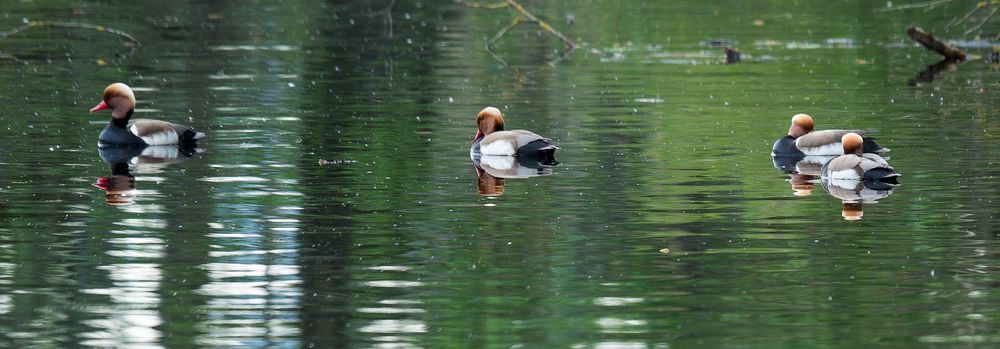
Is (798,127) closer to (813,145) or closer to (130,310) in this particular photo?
(813,145)

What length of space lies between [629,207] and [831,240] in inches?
94.9

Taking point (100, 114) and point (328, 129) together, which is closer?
point (328, 129)

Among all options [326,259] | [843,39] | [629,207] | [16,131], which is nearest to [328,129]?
[16,131]

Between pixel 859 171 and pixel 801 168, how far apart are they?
1.73 metres

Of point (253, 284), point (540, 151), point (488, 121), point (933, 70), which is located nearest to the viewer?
point (253, 284)

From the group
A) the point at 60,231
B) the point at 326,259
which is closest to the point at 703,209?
the point at 326,259

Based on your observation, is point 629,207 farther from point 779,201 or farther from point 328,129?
point 328,129

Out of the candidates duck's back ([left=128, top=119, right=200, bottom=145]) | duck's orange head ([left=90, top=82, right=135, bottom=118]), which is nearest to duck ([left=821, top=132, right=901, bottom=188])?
duck's back ([left=128, top=119, right=200, bottom=145])

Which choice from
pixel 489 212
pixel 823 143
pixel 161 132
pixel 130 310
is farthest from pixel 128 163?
pixel 130 310

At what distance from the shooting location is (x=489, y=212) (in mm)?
15875

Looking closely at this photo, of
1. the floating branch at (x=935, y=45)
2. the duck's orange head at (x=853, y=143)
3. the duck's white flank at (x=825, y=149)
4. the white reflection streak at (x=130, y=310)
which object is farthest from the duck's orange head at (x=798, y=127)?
the floating branch at (x=935, y=45)

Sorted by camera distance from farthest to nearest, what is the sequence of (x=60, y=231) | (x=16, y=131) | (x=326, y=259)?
(x=16, y=131)
(x=60, y=231)
(x=326, y=259)

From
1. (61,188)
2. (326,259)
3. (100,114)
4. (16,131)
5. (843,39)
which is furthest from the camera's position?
(843,39)

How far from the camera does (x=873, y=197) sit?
54.9ft
